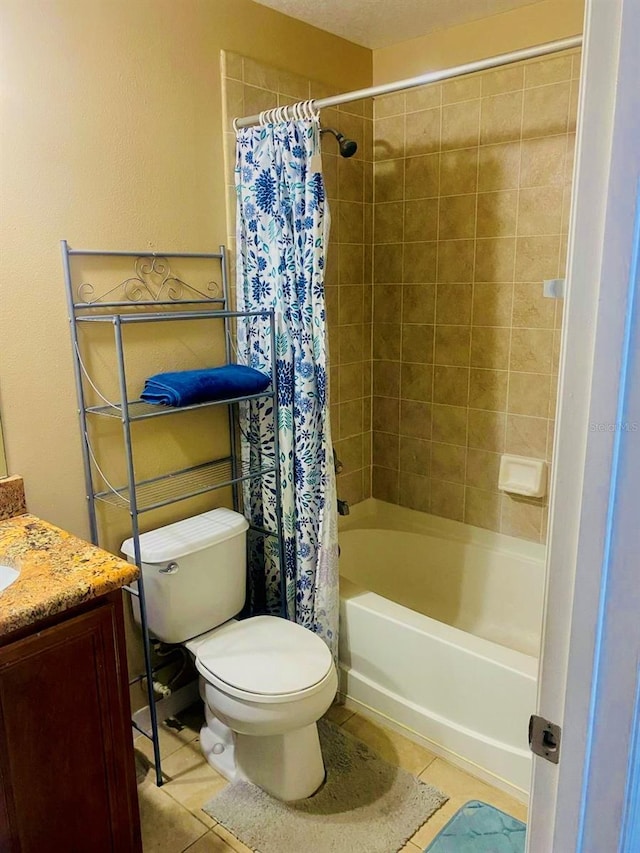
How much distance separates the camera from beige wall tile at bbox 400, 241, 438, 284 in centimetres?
272

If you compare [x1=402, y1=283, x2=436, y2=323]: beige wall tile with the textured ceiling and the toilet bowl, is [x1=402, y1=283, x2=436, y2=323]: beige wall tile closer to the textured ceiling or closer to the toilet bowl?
the textured ceiling

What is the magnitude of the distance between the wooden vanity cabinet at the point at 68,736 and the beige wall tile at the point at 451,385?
1.72 meters

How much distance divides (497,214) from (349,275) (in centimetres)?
67

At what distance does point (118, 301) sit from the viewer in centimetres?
197

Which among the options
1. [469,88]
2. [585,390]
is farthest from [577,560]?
[469,88]

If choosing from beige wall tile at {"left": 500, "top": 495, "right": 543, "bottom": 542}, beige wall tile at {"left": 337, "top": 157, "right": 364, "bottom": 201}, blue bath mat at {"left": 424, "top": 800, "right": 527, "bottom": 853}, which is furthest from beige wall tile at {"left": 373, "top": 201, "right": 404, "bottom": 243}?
blue bath mat at {"left": 424, "top": 800, "right": 527, "bottom": 853}

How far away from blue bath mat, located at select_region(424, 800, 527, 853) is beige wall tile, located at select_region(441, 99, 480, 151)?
2337 mm

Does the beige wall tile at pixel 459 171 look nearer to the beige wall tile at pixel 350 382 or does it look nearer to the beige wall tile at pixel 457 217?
the beige wall tile at pixel 457 217

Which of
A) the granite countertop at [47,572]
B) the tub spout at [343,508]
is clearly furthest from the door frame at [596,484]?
the tub spout at [343,508]

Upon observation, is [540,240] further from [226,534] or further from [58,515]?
[58,515]

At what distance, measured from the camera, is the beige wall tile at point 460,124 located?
98.3 inches

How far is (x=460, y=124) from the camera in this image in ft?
8.34

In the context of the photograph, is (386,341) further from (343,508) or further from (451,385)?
(343,508)

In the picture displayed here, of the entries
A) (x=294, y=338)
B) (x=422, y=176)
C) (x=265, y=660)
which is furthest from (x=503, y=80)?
(x=265, y=660)
